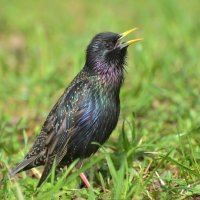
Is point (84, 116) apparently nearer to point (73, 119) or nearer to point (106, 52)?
point (73, 119)

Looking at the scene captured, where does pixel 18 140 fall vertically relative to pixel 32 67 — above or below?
below

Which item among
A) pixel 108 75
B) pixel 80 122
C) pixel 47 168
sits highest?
pixel 108 75

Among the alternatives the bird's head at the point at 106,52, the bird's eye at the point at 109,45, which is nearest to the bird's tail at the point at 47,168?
the bird's head at the point at 106,52

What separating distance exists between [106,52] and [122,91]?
1.71 meters

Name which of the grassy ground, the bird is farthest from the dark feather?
the grassy ground

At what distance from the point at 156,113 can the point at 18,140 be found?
1471mm

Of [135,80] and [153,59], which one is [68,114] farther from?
[153,59]

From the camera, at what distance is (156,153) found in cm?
529

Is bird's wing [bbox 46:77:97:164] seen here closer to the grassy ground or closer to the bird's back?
the bird's back

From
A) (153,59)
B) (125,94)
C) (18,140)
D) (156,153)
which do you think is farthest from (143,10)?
(156,153)

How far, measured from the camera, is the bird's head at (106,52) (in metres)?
5.30

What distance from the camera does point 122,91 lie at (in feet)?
22.9

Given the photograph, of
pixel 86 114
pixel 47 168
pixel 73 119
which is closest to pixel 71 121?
pixel 73 119

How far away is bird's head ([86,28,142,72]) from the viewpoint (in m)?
5.30
